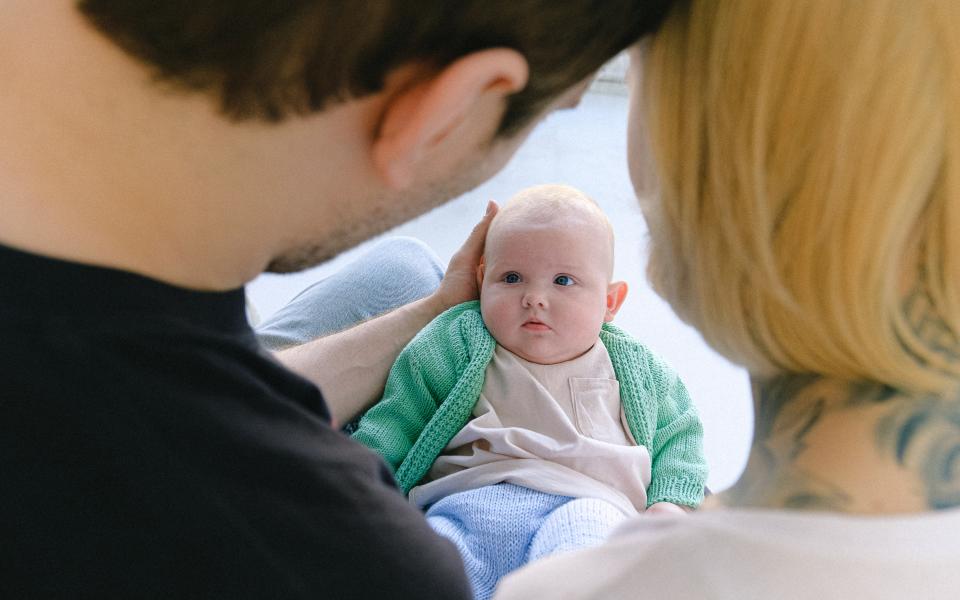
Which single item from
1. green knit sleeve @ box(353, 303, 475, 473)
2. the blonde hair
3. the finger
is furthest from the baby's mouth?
the blonde hair

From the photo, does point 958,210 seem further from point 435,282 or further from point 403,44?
point 435,282

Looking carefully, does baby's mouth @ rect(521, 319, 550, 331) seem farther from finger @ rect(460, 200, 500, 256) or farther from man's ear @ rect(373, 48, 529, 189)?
man's ear @ rect(373, 48, 529, 189)

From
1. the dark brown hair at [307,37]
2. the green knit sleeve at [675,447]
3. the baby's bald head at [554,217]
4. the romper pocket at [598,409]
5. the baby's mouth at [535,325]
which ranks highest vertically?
the dark brown hair at [307,37]

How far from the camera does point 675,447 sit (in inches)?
59.6

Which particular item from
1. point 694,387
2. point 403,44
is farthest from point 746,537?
point 694,387

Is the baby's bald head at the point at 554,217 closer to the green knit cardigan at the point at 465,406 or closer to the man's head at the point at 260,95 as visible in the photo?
the green knit cardigan at the point at 465,406

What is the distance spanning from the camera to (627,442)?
1.51 m

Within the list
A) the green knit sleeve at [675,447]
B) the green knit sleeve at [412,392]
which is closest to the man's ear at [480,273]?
the green knit sleeve at [412,392]

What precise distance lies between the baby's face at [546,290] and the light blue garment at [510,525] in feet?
0.91

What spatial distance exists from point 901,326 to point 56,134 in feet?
1.85

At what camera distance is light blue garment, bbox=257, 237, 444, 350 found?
161 cm

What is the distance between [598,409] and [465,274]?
37 cm

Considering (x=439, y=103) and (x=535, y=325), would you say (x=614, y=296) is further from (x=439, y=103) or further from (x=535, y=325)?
(x=439, y=103)

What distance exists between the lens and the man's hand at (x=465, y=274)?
1.68 meters
